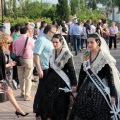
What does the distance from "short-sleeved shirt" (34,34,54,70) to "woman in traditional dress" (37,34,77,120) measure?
2.50ft

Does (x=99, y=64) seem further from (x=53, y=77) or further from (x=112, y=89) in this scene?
(x=53, y=77)

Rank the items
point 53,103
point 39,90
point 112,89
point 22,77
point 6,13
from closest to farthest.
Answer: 1. point 112,89
2. point 53,103
3. point 39,90
4. point 22,77
5. point 6,13

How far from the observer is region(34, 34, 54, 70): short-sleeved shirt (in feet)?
22.5

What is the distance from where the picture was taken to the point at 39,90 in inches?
270

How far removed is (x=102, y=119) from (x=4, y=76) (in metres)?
1.90

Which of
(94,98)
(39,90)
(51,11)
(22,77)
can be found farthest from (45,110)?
(51,11)

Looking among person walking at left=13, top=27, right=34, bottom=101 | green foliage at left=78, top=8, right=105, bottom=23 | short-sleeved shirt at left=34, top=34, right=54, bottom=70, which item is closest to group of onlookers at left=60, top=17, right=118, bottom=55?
person walking at left=13, top=27, right=34, bottom=101

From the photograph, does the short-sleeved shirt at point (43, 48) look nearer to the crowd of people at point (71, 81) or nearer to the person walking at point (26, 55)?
the crowd of people at point (71, 81)

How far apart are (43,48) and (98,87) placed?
1.89 meters

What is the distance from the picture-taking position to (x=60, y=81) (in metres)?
6.01

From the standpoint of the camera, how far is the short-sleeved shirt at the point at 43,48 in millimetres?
6859

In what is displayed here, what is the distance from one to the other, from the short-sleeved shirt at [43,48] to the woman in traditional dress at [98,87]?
1.61 meters

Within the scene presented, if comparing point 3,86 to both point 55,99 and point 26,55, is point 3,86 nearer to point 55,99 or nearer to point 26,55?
point 55,99

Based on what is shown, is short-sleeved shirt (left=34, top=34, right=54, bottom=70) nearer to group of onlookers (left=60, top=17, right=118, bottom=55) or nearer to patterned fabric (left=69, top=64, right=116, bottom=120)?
patterned fabric (left=69, top=64, right=116, bottom=120)
